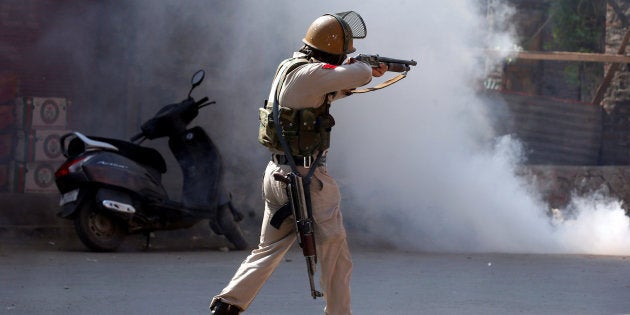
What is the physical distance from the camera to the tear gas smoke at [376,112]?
30.4 ft

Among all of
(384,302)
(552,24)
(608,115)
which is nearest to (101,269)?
(384,302)

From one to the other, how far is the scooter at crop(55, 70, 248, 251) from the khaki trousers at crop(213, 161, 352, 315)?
325 cm

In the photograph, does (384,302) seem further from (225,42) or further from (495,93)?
(495,93)

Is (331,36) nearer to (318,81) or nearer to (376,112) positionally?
(318,81)

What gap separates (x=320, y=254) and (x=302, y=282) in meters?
2.07

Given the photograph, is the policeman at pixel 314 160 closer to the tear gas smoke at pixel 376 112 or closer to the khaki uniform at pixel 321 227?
the khaki uniform at pixel 321 227

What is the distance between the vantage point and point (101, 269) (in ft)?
22.1

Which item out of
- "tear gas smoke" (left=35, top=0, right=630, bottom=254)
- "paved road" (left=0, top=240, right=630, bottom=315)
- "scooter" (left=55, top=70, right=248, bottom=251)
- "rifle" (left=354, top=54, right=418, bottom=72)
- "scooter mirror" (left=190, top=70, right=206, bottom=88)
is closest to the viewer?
"rifle" (left=354, top=54, right=418, bottom=72)

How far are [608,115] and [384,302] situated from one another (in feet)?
25.8

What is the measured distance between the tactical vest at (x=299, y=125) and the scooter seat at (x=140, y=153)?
3.72 meters

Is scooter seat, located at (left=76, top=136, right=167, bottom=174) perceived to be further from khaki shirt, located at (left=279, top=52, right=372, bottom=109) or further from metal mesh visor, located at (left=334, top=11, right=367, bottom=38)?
khaki shirt, located at (left=279, top=52, right=372, bottom=109)

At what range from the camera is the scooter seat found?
798 cm

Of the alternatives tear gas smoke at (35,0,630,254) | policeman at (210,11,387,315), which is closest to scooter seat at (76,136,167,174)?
tear gas smoke at (35,0,630,254)

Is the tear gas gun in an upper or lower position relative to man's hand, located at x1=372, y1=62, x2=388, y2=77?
lower
